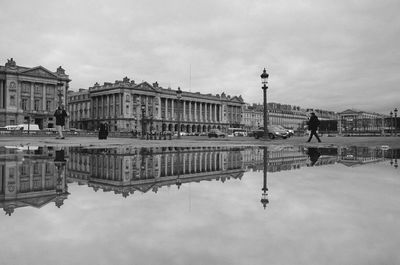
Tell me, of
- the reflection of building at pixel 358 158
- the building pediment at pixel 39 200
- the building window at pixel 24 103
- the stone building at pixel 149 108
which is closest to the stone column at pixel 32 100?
the building window at pixel 24 103

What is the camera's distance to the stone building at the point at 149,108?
11062 centimetres

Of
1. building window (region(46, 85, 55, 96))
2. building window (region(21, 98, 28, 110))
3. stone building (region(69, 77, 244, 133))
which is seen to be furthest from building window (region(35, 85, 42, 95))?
stone building (region(69, 77, 244, 133))

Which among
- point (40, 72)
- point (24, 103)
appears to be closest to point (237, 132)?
point (40, 72)

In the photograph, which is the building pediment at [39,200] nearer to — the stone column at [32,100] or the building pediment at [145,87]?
the stone column at [32,100]

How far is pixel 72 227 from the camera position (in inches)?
126

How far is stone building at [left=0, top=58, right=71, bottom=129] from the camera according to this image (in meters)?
82.7

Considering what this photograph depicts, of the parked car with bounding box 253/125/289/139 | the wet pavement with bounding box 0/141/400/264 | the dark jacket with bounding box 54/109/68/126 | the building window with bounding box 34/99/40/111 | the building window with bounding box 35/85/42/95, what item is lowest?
the wet pavement with bounding box 0/141/400/264

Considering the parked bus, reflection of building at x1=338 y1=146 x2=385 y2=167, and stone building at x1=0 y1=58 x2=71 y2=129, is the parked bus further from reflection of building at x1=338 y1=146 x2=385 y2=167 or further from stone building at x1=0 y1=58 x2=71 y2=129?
reflection of building at x1=338 y1=146 x2=385 y2=167

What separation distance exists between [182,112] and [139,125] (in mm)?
21635

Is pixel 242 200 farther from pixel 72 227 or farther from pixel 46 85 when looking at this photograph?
pixel 46 85

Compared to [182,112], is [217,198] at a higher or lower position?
lower

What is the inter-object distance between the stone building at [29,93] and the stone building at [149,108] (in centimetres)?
2091

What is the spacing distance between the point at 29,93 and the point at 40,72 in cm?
586

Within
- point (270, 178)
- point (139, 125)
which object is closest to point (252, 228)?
point (270, 178)
